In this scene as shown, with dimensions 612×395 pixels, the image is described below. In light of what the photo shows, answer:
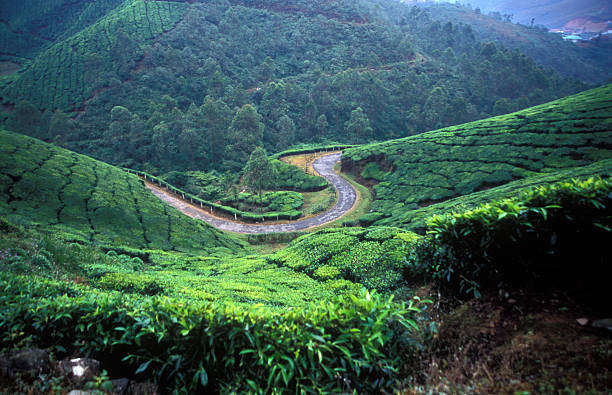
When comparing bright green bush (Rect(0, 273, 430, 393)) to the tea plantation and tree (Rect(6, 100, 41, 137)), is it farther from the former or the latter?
tree (Rect(6, 100, 41, 137))

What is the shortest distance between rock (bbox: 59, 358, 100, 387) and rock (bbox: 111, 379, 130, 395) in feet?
1.06

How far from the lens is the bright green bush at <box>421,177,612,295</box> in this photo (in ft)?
14.7

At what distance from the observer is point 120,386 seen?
13.1 feet

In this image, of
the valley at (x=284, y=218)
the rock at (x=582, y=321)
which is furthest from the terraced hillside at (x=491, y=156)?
the rock at (x=582, y=321)

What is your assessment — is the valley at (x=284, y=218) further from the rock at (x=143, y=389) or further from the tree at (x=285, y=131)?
the tree at (x=285, y=131)

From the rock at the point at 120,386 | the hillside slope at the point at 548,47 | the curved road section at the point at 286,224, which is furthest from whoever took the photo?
the hillside slope at the point at 548,47

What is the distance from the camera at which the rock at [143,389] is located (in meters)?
3.99

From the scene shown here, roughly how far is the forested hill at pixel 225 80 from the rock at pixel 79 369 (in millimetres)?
42644

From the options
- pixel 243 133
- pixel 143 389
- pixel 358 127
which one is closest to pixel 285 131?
pixel 243 133

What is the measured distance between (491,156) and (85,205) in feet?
109

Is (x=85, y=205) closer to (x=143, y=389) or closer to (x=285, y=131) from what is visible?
(x=143, y=389)

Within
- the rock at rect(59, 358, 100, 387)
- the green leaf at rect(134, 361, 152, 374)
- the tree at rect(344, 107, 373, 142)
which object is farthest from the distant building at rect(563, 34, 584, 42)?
the rock at rect(59, 358, 100, 387)

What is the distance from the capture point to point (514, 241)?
5.00m

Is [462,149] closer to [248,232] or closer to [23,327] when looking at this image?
[248,232]
